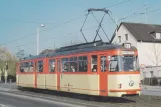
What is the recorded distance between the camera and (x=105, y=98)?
920 inches

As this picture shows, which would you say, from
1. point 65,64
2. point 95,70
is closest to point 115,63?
point 95,70

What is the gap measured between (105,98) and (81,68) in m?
2.37

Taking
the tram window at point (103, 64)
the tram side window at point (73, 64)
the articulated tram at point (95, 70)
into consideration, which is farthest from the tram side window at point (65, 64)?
the tram window at point (103, 64)

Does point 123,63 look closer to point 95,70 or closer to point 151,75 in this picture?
point 95,70

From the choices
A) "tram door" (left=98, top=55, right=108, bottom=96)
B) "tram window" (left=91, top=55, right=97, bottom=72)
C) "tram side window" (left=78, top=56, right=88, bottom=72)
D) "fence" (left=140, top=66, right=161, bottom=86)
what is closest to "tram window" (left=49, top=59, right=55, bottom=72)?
"tram side window" (left=78, top=56, right=88, bottom=72)

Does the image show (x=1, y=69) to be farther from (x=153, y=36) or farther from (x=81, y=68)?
(x=81, y=68)

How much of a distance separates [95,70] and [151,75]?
31.6 m

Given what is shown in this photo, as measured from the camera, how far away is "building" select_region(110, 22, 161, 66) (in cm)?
6275

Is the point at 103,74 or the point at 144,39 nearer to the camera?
the point at 103,74

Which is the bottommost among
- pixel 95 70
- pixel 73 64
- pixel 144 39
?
pixel 95 70

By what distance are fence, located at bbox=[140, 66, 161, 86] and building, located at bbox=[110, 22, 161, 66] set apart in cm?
979

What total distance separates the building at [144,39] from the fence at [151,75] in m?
9.79

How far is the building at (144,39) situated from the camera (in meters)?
62.8

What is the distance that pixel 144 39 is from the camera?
62.8 meters
